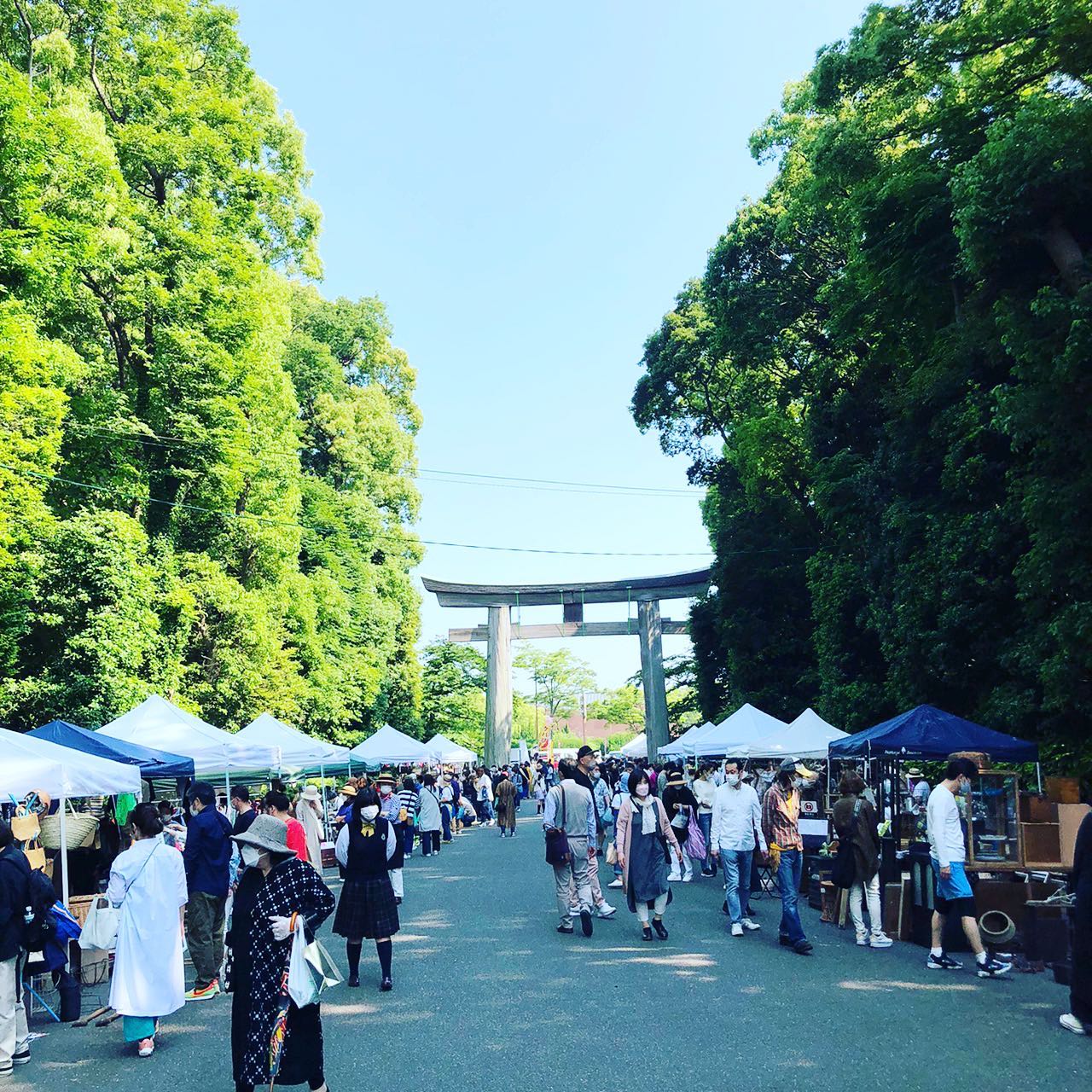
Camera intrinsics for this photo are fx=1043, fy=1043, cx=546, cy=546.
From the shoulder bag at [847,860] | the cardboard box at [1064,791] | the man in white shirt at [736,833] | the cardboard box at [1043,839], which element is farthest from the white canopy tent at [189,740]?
the cardboard box at [1064,791]

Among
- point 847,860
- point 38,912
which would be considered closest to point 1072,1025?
point 847,860

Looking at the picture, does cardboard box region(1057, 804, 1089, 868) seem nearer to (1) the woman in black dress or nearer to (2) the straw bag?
(1) the woman in black dress

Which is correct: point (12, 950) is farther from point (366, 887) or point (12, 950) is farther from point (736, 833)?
point (736, 833)

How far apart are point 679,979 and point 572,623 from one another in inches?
1259

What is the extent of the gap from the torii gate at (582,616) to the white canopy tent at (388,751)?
14.3 meters

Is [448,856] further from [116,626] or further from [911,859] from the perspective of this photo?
[911,859]

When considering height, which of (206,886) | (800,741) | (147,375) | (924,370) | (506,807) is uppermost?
(147,375)

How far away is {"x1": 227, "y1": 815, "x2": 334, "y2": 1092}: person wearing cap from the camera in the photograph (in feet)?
16.9

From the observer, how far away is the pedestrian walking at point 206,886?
8.63 meters

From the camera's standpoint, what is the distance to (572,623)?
40.4m

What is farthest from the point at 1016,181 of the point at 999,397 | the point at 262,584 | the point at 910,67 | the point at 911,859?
the point at 262,584

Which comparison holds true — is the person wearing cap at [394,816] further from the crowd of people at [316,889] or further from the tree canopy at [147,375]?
the tree canopy at [147,375]

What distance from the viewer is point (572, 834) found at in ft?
36.3

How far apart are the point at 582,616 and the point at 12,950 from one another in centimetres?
3407
